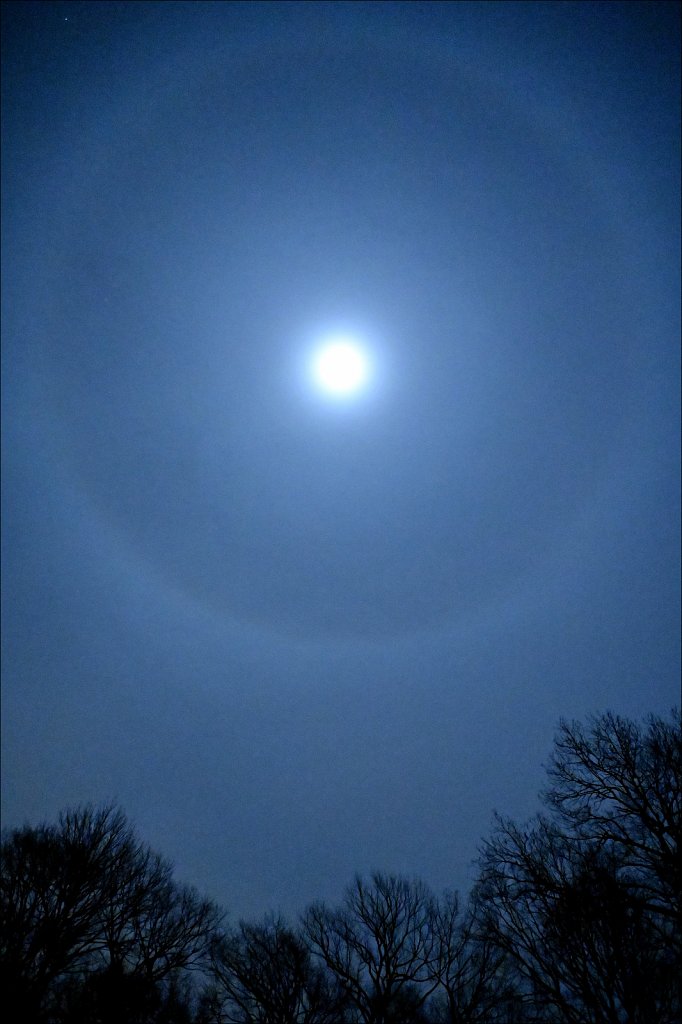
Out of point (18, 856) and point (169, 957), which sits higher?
point (18, 856)

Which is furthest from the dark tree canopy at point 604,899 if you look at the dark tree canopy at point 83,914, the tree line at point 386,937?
the dark tree canopy at point 83,914

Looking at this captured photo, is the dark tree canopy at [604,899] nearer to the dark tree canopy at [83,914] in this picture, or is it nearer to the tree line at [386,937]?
the tree line at [386,937]

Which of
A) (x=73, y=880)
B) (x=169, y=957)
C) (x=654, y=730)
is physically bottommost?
(x=169, y=957)

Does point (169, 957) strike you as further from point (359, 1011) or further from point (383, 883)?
point (383, 883)

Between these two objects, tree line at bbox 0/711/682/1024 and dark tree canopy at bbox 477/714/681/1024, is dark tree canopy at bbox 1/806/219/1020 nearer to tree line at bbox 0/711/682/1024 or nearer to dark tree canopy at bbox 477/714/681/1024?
tree line at bbox 0/711/682/1024

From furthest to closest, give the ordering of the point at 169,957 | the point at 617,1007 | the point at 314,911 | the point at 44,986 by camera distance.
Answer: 1. the point at 314,911
2. the point at 169,957
3. the point at 44,986
4. the point at 617,1007

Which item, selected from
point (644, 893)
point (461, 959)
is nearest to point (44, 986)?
point (461, 959)

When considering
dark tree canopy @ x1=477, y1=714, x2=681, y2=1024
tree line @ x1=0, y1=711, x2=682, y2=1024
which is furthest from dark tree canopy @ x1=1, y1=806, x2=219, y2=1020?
dark tree canopy @ x1=477, y1=714, x2=681, y2=1024

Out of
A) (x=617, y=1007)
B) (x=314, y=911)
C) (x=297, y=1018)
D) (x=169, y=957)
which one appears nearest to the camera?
(x=617, y=1007)

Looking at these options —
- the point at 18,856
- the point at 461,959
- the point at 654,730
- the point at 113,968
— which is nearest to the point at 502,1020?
the point at 461,959

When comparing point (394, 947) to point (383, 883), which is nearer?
point (394, 947)
